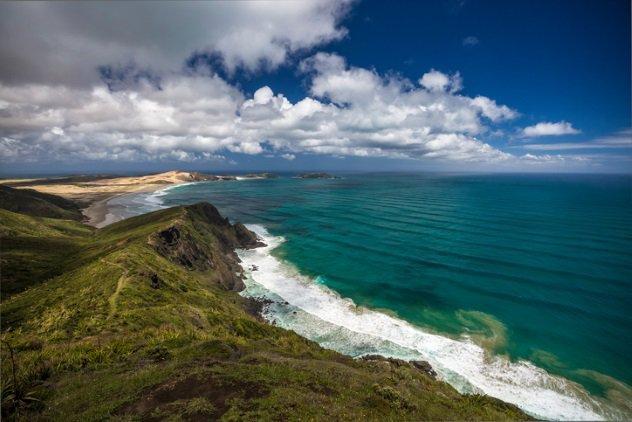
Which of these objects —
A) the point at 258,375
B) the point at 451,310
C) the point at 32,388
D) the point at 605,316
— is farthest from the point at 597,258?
the point at 32,388

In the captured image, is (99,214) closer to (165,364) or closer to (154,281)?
(154,281)

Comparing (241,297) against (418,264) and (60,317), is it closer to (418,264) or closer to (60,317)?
(60,317)

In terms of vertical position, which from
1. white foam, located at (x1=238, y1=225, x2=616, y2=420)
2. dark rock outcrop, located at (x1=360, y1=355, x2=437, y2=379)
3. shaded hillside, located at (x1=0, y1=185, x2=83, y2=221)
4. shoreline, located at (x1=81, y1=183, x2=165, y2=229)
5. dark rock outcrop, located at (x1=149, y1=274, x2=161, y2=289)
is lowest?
white foam, located at (x1=238, y1=225, x2=616, y2=420)

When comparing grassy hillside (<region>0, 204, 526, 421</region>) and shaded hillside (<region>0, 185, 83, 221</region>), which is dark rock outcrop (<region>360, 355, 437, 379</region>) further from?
shaded hillside (<region>0, 185, 83, 221</region>)

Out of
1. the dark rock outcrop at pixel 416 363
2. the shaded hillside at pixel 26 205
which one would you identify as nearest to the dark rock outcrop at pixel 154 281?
the dark rock outcrop at pixel 416 363

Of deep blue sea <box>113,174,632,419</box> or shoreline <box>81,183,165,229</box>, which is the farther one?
shoreline <box>81,183,165,229</box>

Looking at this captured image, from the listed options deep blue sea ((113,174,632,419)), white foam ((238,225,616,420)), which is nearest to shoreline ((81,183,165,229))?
deep blue sea ((113,174,632,419))
